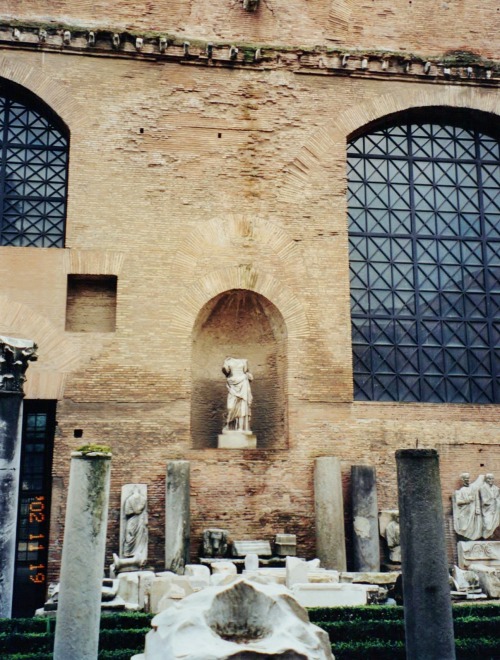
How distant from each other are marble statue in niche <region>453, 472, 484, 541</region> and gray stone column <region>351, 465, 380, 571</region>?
5.44 ft

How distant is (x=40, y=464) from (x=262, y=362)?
469cm

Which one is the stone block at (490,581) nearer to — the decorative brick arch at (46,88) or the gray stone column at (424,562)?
the gray stone column at (424,562)

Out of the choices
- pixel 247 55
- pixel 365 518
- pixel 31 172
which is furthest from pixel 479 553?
pixel 31 172

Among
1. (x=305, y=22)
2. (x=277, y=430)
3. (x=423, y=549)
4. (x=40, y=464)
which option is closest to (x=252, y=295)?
(x=277, y=430)

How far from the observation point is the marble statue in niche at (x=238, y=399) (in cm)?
1375

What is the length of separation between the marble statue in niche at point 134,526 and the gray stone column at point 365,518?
3.76 m

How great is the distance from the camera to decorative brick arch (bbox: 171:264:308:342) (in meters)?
14.0

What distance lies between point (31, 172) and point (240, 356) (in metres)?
5.62

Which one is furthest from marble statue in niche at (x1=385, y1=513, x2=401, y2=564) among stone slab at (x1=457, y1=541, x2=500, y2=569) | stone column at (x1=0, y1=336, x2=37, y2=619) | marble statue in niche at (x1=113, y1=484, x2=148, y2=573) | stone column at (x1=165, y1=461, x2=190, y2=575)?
stone column at (x1=0, y1=336, x2=37, y2=619)

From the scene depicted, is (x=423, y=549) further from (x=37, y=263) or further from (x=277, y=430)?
(x=37, y=263)

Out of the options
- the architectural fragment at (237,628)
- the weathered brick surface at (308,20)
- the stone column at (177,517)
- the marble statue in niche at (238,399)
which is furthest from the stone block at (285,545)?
the weathered brick surface at (308,20)

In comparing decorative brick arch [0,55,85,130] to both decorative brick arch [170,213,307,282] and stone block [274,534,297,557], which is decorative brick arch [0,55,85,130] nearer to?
decorative brick arch [170,213,307,282]

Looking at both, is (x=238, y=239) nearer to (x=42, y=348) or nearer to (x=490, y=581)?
(x=42, y=348)

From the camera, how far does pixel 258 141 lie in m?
14.9
